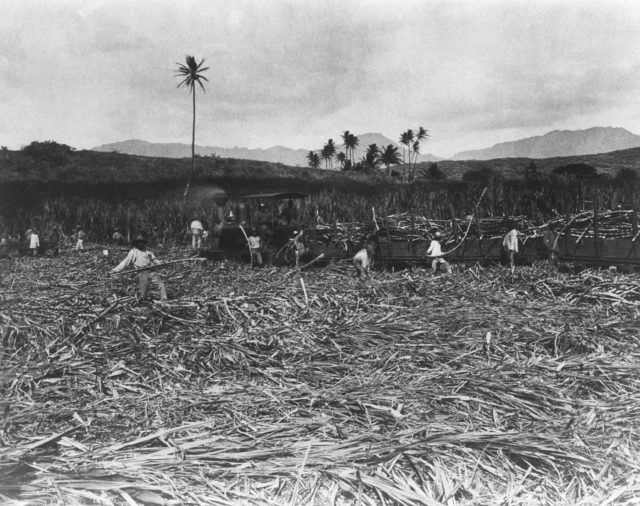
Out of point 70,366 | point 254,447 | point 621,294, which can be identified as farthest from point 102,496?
point 621,294

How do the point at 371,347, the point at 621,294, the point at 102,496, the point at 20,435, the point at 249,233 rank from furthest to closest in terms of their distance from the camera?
the point at 249,233
the point at 621,294
the point at 371,347
the point at 20,435
the point at 102,496

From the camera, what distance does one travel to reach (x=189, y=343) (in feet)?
15.1

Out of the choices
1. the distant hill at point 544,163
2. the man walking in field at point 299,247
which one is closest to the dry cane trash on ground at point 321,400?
the man walking in field at point 299,247

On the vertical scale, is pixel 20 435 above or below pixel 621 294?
below

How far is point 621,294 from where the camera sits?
601 cm

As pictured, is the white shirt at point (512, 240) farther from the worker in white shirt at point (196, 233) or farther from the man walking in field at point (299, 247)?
the worker in white shirt at point (196, 233)

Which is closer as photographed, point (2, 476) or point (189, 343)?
point (2, 476)

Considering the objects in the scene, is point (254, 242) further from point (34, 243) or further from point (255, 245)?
point (34, 243)

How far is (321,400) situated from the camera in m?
3.38

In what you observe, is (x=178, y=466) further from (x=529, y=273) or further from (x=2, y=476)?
(x=529, y=273)

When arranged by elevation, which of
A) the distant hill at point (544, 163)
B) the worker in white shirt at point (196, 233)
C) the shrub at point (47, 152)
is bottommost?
the worker in white shirt at point (196, 233)

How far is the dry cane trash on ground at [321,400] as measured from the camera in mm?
2465

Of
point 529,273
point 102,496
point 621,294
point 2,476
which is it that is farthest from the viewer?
point 529,273

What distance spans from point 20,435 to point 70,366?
1.10m
